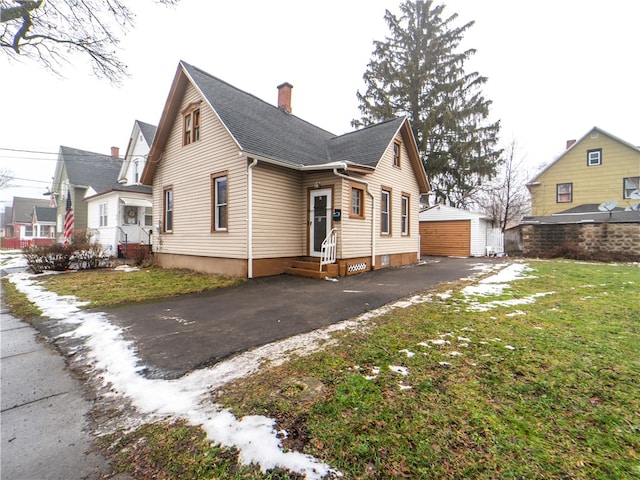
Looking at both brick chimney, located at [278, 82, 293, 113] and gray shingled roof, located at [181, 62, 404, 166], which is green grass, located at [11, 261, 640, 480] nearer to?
gray shingled roof, located at [181, 62, 404, 166]

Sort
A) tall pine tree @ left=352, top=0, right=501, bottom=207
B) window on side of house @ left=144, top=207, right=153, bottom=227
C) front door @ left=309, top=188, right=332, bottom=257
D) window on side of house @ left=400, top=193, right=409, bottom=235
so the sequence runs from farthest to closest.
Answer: tall pine tree @ left=352, top=0, right=501, bottom=207 < window on side of house @ left=144, top=207, right=153, bottom=227 < window on side of house @ left=400, top=193, right=409, bottom=235 < front door @ left=309, top=188, right=332, bottom=257

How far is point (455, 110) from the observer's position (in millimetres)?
19812

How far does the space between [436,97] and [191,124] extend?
1799 centimetres

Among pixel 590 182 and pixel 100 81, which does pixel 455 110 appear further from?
pixel 100 81

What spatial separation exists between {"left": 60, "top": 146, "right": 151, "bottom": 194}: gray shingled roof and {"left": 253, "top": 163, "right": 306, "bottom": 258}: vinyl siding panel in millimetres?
15598

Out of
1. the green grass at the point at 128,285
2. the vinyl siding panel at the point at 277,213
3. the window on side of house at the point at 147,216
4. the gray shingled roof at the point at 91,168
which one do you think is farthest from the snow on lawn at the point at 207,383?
the gray shingled roof at the point at 91,168

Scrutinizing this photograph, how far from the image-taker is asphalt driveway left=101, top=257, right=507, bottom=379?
10.9 ft

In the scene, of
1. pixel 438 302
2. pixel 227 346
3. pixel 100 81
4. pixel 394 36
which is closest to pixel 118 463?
pixel 227 346

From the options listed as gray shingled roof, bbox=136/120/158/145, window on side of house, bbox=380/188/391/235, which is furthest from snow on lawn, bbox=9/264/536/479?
gray shingled roof, bbox=136/120/158/145

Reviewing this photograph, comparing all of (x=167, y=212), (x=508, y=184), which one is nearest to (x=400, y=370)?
(x=167, y=212)

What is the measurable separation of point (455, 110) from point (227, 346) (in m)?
22.4

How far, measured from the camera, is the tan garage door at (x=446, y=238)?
53.7 feet

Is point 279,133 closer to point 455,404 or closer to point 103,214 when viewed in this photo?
point 455,404

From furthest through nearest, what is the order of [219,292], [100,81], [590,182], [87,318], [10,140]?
[590,182] < [10,140] < [100,81] < [219,292] < [87,318]
